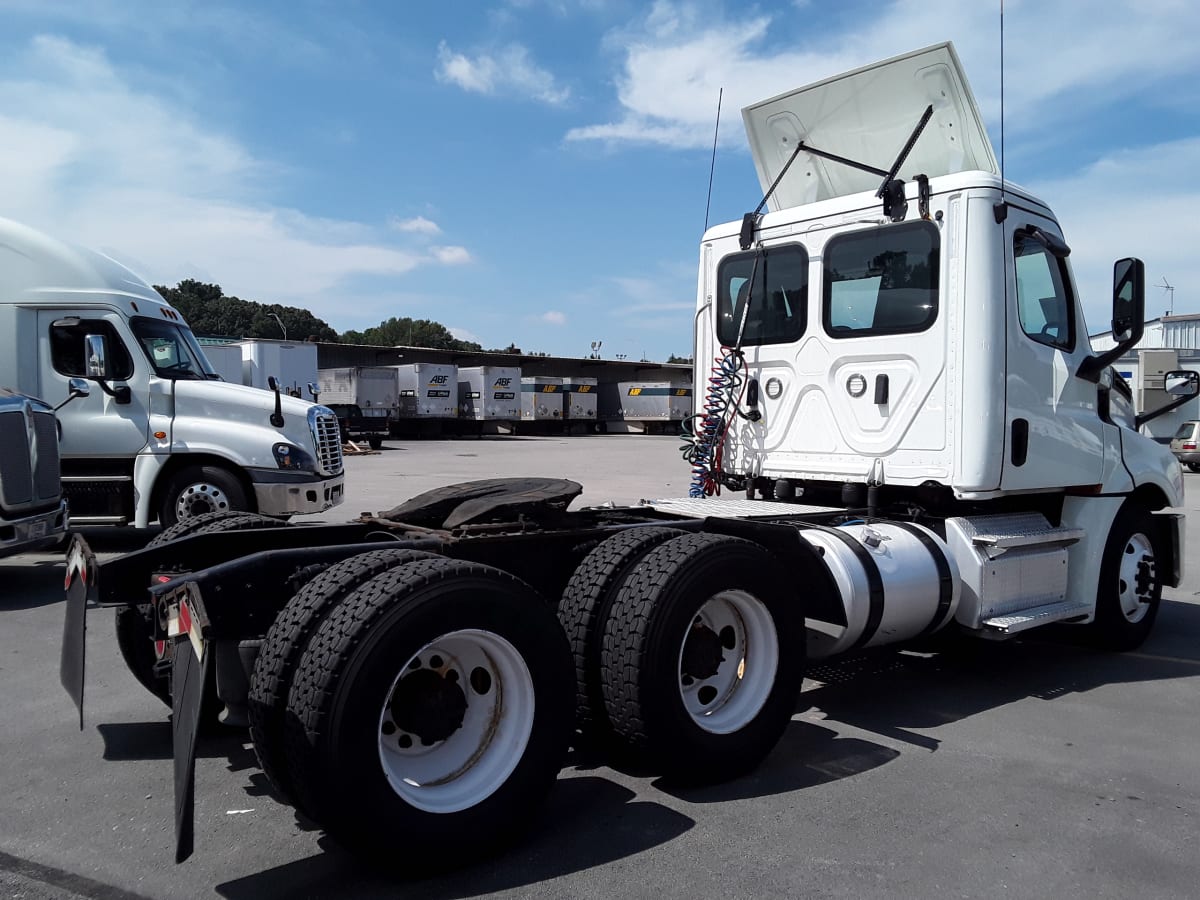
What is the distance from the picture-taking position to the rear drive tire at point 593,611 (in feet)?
12.8

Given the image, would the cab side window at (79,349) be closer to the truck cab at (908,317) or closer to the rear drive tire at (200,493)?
the rear drive tire at (200,493)

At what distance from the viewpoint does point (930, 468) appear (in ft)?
18.4

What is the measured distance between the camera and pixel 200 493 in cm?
979

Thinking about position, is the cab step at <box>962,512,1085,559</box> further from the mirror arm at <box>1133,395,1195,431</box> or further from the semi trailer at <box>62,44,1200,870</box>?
the mirror arm at <box>1133,395,1195,431</box>

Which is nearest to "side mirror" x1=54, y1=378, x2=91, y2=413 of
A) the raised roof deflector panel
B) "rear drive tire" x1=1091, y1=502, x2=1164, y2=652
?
the raised roof deflector panel

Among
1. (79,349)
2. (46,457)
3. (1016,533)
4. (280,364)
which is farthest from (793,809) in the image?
(280,364)

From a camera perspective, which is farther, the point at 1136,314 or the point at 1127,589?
the point at 1127,589

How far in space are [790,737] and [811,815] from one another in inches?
38.0

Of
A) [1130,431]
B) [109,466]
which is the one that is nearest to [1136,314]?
[1130,431]

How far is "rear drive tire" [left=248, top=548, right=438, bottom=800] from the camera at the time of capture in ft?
9.93

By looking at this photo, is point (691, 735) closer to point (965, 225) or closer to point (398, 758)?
point (398, 758)

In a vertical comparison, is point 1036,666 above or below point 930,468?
below

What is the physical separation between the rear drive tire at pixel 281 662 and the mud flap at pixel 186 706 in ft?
0.65

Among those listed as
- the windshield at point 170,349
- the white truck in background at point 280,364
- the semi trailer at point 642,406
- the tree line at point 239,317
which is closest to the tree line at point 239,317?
the tree line at point 239,317
